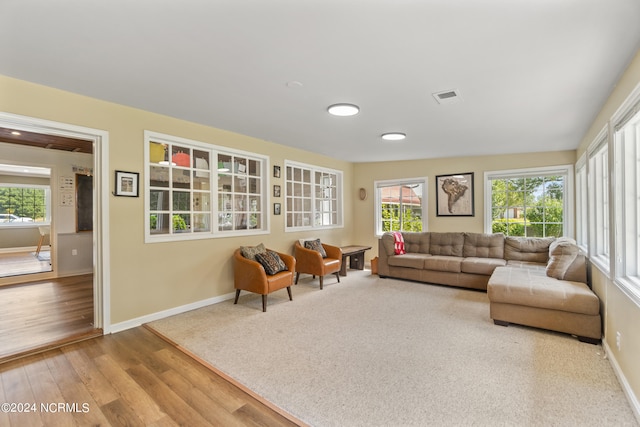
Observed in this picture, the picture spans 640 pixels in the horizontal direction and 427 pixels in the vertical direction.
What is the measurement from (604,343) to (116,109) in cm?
535

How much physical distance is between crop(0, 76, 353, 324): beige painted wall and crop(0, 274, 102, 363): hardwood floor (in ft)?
1.69

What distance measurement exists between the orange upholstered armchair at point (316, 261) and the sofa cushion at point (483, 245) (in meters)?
2.30

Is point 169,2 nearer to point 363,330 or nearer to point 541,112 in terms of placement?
point 363,330

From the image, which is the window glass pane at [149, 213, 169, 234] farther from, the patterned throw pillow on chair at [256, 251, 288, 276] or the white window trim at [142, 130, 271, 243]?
the patterned throw pillow on chair at [256, 251, 288, 276]

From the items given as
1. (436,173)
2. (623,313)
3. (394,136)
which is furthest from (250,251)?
(436,173)

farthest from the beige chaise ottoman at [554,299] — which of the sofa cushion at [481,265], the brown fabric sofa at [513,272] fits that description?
the sofa cushion at [481,265]

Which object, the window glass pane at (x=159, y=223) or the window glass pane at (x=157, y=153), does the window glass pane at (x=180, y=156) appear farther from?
the window glass pane at (x=159, y=223)

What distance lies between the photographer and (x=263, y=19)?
1.76m

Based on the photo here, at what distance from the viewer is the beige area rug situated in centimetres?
189

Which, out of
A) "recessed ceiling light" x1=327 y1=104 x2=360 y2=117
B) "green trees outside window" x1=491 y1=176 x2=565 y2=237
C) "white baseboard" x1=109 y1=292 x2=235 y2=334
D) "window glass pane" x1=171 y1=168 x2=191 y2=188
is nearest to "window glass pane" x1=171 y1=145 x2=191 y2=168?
"window glass pane" x1=171 y1=168 x2=191 y2=188

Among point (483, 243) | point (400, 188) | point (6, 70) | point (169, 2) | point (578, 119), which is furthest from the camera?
point (400, 188)

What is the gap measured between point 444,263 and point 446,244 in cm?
69

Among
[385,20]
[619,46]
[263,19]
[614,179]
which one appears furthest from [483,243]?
[263,19]

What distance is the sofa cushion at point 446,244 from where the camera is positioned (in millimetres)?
5422
